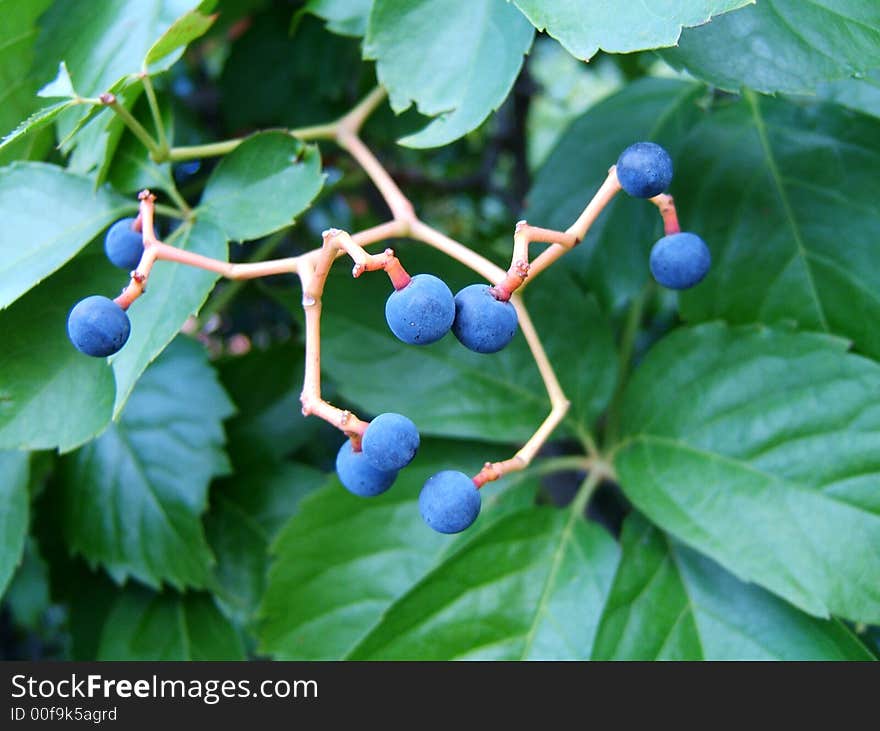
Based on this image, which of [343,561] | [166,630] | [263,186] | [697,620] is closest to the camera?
[263,186]

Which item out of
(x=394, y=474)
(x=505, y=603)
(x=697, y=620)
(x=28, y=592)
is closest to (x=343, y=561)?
(x=505, y=603)

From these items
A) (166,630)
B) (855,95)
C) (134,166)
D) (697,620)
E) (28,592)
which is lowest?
(28,592)

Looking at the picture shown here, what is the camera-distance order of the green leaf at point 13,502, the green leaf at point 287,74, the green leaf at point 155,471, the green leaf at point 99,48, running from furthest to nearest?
the green leaf at point 287,74, the green leaf at point 155,471, the green leaf at point 13,502, the green leaf at point 99,48

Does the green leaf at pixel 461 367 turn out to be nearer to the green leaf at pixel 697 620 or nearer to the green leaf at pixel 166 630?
the green leaf at pixel 697 620

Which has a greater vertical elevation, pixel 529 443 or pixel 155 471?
pixel 529 443

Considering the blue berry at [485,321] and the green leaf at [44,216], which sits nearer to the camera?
the blue berry at [485,321]

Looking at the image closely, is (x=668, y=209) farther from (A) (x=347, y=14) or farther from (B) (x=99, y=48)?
(B) (x=99, y=48)

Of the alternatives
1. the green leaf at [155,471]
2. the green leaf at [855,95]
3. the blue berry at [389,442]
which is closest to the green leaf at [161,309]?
the blue berry at [389,442]
